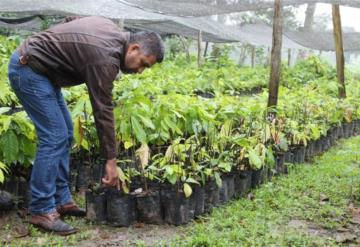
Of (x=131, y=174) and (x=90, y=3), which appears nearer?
(x=131, y=174)

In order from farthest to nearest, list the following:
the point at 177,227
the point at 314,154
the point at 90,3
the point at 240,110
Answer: the point at 90,3, the point at 314,154, the point at 240,110, the point at 177,227

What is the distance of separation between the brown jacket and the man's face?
0.13 ft

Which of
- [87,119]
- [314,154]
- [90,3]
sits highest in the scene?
[90,3]

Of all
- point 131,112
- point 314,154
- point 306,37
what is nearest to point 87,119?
point 131,112

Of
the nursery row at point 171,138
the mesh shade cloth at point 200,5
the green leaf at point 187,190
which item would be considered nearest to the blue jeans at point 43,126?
the nursery row at point 171,138

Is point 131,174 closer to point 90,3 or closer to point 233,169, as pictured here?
point 233,169

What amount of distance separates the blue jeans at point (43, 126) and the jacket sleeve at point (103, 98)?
12.3 inches

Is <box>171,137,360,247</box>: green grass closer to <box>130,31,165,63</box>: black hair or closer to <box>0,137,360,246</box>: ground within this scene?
<box>0,137,360,246</box>: ground

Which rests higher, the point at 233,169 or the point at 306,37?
the point at 306,37

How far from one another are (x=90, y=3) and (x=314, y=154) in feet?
13.5

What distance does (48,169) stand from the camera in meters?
2.83

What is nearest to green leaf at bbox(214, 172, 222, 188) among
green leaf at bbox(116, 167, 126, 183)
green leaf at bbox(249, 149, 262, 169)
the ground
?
the ground

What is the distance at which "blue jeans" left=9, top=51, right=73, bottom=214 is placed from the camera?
2.76m

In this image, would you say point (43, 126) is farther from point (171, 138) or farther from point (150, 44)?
point (171, 138)
